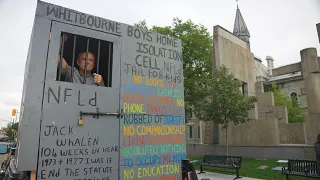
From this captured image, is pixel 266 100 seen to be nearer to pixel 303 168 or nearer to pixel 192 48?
pixel 192 48

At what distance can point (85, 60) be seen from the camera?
11.1ft

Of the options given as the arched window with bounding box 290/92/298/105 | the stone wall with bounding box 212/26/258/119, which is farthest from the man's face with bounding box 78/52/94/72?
the arched window with bounding box 290/92/298/105

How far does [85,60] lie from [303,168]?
8.75m

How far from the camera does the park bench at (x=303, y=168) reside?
805cm

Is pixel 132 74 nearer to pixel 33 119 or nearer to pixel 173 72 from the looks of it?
pixel 173 72

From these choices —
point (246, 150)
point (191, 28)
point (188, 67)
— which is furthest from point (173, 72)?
point (191, 28)

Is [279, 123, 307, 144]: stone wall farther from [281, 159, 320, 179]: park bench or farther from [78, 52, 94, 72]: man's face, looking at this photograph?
[78, 52, 94, 72]: man's face

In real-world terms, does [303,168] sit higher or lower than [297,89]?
lower

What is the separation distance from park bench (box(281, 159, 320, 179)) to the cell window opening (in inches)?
321

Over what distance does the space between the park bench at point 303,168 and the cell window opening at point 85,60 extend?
815 centimetres

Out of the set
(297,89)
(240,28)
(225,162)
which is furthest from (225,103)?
(240,28)

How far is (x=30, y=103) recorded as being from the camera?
2596 millimetres

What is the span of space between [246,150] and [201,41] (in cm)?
1094

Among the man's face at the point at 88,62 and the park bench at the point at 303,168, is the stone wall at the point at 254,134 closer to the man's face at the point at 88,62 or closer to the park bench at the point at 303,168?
the park bench at the point at 303,168
